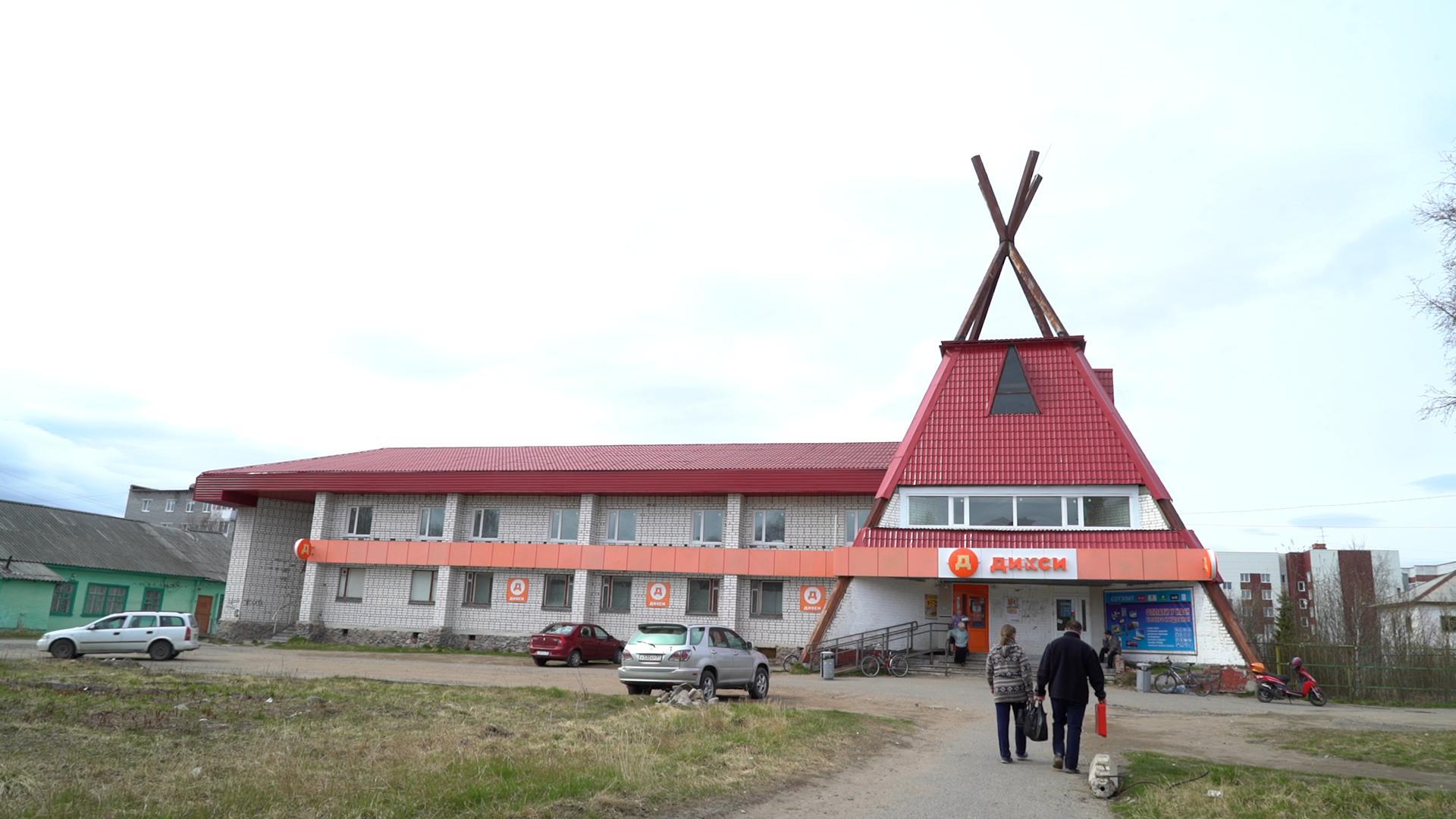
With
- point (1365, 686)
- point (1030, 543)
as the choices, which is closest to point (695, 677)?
point (1030, 543)

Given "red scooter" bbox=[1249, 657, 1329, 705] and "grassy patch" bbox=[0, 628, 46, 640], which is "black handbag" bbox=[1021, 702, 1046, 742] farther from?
"grassy patch" bbox=[0, 628, 46, 640]

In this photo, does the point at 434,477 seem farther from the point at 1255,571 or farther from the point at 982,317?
the point at 1255,571

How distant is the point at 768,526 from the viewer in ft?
114

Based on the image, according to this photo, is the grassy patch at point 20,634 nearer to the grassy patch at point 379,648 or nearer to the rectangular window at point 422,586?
the grassy patch at point 379,648

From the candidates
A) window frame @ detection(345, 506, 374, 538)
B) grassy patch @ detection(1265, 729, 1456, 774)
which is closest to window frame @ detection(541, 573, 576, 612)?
window frame @ detection(345, 506, 374, 538)

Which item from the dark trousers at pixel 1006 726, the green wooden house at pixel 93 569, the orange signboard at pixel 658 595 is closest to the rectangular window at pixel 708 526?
the orange signboard at pixel 658 595

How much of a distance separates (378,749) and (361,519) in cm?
3117

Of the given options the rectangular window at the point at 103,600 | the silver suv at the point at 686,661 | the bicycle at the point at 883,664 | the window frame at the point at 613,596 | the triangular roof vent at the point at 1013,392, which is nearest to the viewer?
the silver suv at the point at 686,661

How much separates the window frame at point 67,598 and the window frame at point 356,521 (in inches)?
578

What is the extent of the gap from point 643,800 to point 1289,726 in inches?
576

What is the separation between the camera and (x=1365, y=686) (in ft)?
82.7

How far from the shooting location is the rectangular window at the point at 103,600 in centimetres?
4416

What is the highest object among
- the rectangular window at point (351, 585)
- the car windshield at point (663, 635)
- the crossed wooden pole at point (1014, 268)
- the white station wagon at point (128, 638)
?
the crossed wooden pole at point (1014, 268)

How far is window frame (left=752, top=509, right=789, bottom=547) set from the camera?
3453 cm
